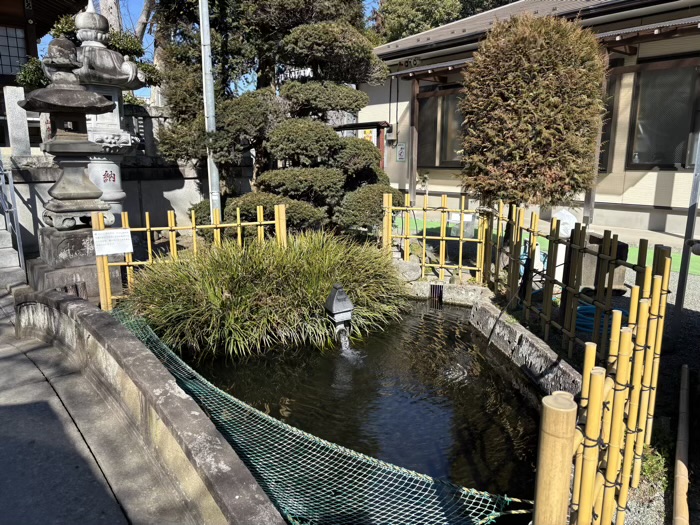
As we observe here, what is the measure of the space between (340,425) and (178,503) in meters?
2.01

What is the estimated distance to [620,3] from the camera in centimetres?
1014

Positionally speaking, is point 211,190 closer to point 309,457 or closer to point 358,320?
point 358,320

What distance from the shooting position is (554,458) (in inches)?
68.0

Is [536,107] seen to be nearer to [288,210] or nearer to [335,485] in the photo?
[288,210]

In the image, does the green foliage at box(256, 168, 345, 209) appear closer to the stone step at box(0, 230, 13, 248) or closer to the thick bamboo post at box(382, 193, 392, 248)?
the thick bamboo post at box(382, 193, 392, 248)

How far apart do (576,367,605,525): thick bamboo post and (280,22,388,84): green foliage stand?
25.6ft

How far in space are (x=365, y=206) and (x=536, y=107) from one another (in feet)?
10.7

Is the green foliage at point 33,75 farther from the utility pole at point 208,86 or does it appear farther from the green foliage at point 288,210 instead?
the green foliage at point 288,210

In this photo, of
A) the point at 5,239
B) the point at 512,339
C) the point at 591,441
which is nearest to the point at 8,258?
the point at 5,239

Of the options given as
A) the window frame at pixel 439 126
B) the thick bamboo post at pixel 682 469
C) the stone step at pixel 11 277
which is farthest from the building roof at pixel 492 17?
the stone step at pixel 11 277

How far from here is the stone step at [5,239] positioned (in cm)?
723

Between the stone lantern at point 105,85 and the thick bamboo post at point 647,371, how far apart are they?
712cm

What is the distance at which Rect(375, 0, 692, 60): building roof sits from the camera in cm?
1034

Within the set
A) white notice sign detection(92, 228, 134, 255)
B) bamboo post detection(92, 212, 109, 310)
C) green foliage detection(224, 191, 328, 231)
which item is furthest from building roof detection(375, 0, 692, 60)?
bamboo post detection(92, 212, 109, 310)
